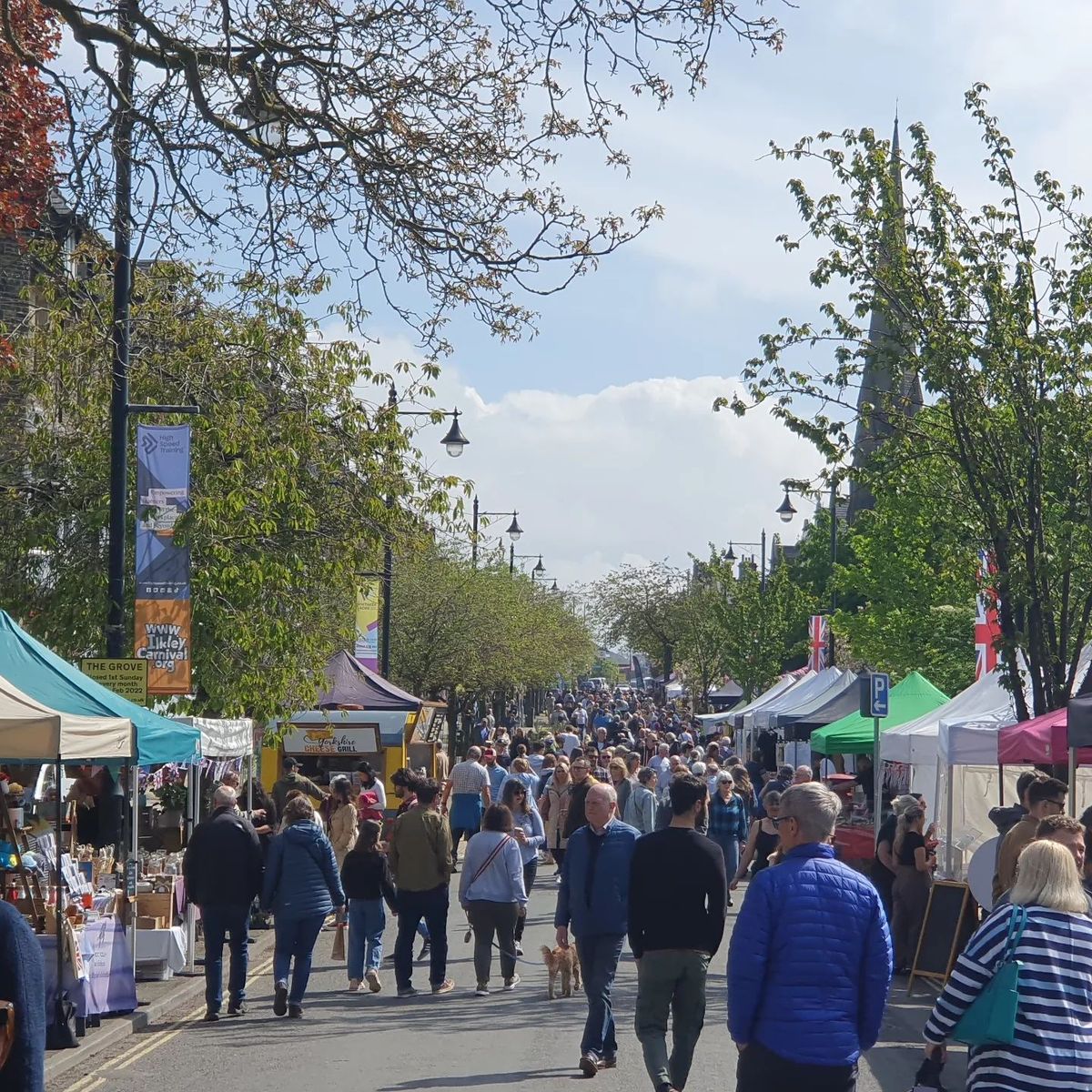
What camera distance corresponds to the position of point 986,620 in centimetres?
2103

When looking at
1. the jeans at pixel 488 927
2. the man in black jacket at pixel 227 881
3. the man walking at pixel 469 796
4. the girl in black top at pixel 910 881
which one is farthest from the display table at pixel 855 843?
the man in black jacket at pixel 227 881

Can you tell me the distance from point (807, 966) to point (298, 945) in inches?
301

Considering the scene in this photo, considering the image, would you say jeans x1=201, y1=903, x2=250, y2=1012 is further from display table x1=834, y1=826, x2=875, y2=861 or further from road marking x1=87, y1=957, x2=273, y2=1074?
display table x1=834, y1=826, x2=875, y2=861

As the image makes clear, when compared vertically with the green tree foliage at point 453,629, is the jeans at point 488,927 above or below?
below

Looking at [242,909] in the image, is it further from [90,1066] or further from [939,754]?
[939,754]

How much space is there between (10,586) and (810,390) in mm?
10409

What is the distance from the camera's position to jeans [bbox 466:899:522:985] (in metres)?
13.8

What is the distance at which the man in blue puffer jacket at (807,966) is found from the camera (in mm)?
6145

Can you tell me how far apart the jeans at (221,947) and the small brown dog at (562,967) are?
243 centimetres

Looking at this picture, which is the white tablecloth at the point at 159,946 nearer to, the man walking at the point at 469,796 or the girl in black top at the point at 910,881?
the girl in black top at the point at 910,881

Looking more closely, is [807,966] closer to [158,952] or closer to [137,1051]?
[137,1051]

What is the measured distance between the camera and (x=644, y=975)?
362 inches

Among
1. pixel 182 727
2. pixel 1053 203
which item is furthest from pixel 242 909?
pixel 1053 203

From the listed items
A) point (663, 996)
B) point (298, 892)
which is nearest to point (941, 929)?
point (298, 892)
